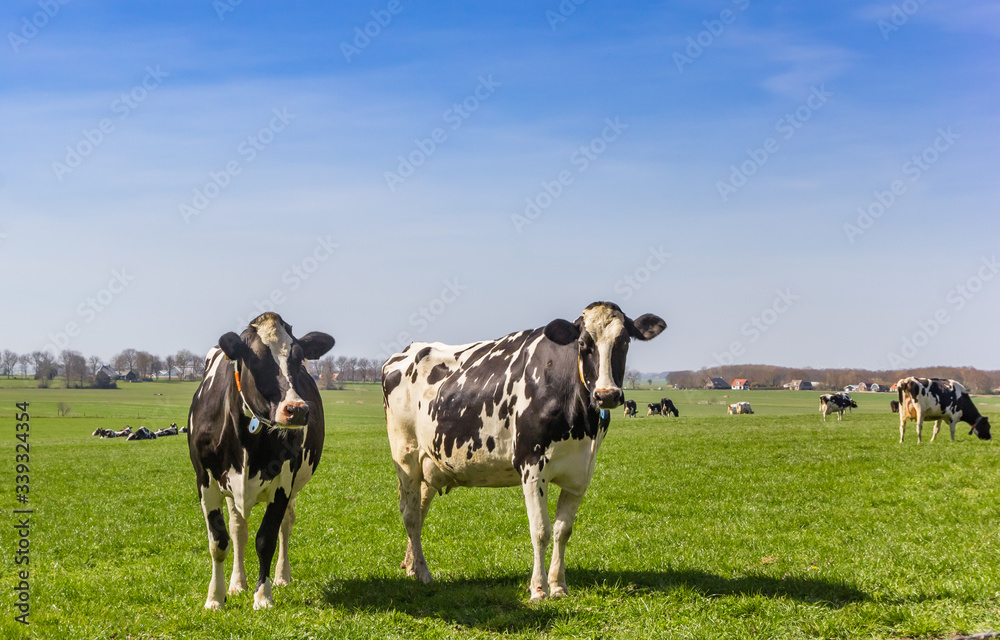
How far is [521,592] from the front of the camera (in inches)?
347

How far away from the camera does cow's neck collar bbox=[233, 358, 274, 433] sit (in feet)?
26.2

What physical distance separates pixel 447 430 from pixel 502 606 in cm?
207

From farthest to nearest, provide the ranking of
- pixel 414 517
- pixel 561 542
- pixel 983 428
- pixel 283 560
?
pixel 983 428
pixel 414 517
pixel 283 560
pixel 561 542

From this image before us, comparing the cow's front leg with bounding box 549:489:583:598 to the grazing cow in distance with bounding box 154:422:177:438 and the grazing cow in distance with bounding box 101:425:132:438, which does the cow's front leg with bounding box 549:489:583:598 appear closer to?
the grazing cow in distance with bounding box 154:422:177:438

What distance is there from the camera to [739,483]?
1859 centimetres

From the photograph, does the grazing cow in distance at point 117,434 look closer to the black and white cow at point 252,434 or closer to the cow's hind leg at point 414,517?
the cow's hind leg at point 414,517

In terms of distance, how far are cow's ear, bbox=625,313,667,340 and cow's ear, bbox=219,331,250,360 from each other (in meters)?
3.97

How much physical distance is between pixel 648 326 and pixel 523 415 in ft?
5.47

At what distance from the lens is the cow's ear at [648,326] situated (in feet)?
29.3

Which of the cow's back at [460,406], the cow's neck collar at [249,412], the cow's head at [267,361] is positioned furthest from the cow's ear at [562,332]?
the cow's neck collar at [249,412]

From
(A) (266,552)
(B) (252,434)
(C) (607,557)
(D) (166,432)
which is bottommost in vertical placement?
(D) (166,432)

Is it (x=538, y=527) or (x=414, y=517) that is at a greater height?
(x=538, y=527)

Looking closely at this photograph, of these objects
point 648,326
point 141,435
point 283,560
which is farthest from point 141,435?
point 648,326

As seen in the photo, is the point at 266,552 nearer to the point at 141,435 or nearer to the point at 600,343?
the point at 600,343
